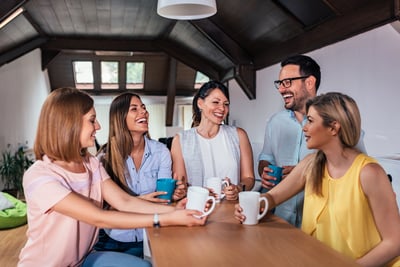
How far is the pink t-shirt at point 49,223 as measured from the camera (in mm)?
1396

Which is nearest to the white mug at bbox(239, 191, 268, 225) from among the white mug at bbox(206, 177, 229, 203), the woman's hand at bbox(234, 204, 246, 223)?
the woman's hand at bbox(234, 204, 246, 223)

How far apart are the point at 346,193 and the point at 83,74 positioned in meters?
10.0

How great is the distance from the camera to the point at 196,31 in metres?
7.03

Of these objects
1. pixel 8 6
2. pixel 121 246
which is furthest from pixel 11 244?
pixel 121 246

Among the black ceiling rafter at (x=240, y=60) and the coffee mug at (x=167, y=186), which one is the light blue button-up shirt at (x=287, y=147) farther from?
the black ceiling rafter at (x=240, y=60)

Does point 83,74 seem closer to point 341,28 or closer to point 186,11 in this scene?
point 341,28

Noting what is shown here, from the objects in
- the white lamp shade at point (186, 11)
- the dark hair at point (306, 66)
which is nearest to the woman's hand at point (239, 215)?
the dark hair at point (306, 66)

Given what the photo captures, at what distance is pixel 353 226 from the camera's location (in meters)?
1.40

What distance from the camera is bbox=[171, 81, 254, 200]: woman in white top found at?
7.31 ft

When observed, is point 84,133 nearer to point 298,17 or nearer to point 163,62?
point 298,17

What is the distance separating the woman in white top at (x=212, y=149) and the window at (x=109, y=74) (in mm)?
8351

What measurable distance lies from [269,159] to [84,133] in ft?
4.16

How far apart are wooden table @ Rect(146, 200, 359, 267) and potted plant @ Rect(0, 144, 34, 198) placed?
18.9 feet

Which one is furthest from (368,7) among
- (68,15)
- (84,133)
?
(68,15)
